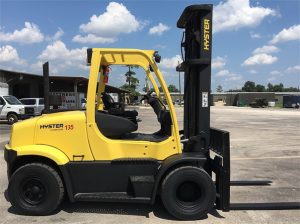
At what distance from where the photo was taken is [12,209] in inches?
246

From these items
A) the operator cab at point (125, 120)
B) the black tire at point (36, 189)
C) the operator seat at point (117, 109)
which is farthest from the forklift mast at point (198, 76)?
the black tire at point (36, 189)

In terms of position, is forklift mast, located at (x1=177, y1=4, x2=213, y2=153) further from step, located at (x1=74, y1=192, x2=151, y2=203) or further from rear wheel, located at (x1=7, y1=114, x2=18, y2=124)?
rear wheel, located at (x1=7, y1=114, x2=18, y2=124)

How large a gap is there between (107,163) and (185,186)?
1.20 meters

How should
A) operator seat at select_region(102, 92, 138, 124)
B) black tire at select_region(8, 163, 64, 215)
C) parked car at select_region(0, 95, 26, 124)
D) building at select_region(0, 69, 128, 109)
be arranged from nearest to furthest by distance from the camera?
black tire at select_region(8, 163, 64, 215)
operator seat at select_region(102, 92, 138, 124)
parked car at select_region(0, 95, 26, 124)
building at select_region(0, 69, 128, 109)

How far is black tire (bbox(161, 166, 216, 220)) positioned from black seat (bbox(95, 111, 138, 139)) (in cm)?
97

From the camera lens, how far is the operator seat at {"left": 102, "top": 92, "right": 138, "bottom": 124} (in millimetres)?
6340

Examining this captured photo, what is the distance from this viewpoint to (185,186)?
597 cm

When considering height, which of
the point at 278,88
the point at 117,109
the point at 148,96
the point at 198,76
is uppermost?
the point at 278,88

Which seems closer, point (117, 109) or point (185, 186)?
point (185, 186)

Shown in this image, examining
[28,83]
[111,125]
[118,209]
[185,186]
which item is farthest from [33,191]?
[28,83]

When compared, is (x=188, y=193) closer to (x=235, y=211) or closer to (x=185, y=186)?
(x=185, y=186)

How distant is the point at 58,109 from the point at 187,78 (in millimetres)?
2193

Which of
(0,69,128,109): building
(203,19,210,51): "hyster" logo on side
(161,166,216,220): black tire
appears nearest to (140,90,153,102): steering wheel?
(203,19,210,51): "hyster" logo on side

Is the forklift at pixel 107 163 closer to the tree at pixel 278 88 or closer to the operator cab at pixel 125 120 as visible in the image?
the operator cab at pixel 125 120
